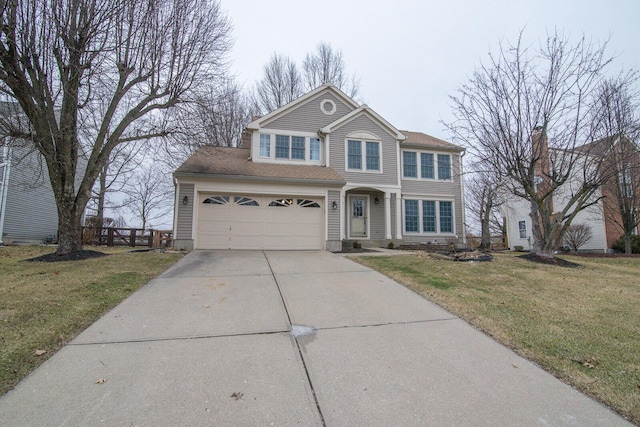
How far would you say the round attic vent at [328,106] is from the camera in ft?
51.2

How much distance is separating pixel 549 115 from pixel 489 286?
23.1ft

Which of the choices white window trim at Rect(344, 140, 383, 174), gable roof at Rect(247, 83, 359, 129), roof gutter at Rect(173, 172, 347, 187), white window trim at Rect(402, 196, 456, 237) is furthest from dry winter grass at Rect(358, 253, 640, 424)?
gable roof at Rect(247, 83, 359, 129)

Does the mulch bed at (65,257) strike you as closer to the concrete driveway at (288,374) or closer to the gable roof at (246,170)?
the gable roof at (246,170)

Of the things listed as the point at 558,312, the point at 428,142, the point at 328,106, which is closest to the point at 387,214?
the point at 428,142

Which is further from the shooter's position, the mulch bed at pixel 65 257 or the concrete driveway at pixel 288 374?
the mulch bed at pixel 65 257

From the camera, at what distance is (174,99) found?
35.4ft

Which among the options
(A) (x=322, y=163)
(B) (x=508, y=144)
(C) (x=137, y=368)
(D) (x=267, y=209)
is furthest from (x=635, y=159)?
(C) (x=137, y=368)

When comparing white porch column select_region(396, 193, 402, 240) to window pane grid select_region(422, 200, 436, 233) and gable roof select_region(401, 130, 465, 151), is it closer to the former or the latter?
window pane grid select_region(422, 200, 436, 233)

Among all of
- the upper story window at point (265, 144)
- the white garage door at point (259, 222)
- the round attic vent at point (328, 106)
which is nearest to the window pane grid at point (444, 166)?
the round attic vent at point (328, 106)

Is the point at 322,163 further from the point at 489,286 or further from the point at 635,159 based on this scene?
the point at 635,159

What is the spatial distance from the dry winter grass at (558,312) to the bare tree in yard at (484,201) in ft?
27.2

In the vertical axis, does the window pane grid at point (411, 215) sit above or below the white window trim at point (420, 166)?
below

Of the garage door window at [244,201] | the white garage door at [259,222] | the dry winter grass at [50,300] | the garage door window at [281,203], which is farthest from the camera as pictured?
the garage door window at [281,203]

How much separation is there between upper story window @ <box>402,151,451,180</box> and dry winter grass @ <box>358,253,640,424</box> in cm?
834
